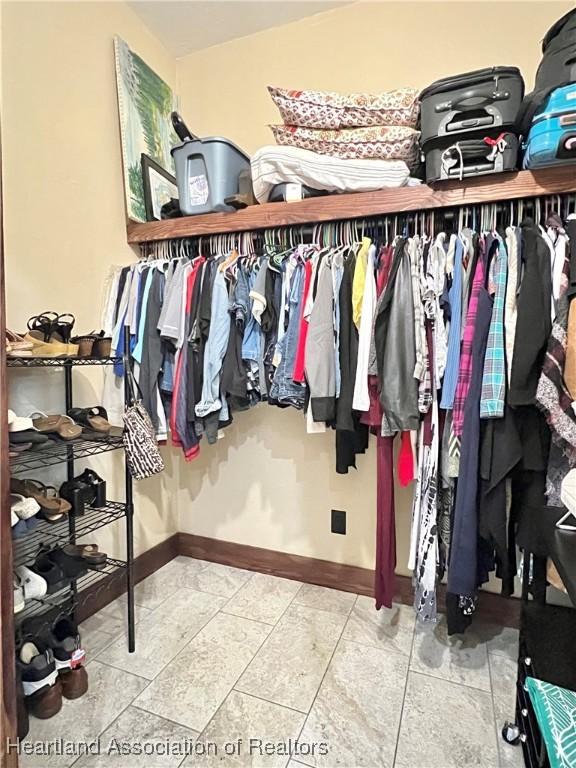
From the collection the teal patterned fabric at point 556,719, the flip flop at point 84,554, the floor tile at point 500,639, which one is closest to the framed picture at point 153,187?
the flip flop at point 84,554

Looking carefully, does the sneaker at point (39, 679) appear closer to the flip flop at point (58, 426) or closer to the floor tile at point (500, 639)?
the flip flop at point (58, 426)

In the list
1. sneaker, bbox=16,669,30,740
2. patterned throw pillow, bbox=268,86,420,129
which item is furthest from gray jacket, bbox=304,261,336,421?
sneaker, bbox=16,669,30,740

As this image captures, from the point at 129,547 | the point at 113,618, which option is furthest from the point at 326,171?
the point at 113,618

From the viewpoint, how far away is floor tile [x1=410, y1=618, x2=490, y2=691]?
4.78 ft

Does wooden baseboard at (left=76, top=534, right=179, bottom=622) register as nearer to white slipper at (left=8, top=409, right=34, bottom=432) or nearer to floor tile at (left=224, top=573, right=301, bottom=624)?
floor tile at (left=224, top=573, right=301, bottom=624)

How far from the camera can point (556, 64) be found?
3.96ft

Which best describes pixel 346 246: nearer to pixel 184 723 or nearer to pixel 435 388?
pixel 435 388

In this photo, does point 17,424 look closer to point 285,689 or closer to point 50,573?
point 50,573

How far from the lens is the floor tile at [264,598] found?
1.81 m

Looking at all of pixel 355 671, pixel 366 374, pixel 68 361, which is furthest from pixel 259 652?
pixel 68 361

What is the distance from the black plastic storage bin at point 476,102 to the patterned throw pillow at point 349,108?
114mm

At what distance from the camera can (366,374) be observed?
1411 mm

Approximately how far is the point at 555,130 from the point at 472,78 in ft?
1.12

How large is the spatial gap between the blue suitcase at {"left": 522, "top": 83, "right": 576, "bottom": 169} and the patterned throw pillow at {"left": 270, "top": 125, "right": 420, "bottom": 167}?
41 cm
